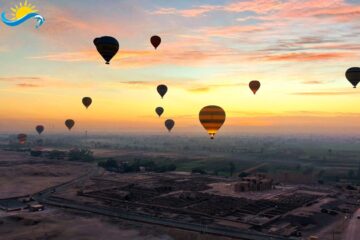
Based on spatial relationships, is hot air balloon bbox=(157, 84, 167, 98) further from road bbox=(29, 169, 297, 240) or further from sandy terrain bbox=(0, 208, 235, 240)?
sandy terrain bbox=(0, 208, 235, 240)

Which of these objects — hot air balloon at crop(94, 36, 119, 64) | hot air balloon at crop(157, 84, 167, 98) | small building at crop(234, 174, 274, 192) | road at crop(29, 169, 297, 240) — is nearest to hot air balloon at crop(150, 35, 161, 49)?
hot air balloon at crop(94, 36, 119, 64)

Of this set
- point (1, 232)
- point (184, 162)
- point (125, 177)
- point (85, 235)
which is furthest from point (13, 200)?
point (184, 162)

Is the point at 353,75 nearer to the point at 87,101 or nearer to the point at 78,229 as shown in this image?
the point at 78,229

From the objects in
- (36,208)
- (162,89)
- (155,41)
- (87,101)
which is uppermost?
(155,41)

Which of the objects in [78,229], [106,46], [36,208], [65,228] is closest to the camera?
[78,229]

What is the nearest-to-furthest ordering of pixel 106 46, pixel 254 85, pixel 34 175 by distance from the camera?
pixel 106 46
pixel 254 85
pixel 34 175

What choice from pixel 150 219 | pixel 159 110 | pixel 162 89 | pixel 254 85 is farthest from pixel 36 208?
pixel 254 85

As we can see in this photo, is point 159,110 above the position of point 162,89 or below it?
below
